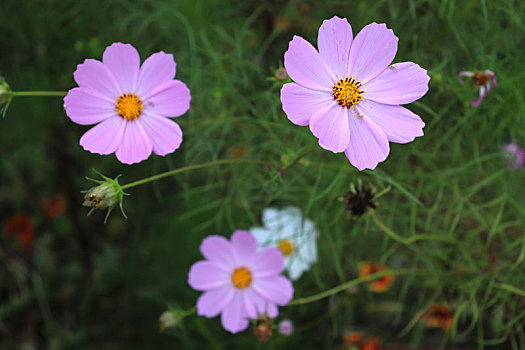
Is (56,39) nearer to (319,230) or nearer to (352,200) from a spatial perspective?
(319,230)

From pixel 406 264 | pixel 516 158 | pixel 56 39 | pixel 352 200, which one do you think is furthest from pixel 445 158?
pixel 56 39

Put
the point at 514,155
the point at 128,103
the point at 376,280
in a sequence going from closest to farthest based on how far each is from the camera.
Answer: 1. the point at 128,103
2. the point at 514,155
3. the point at 376,280

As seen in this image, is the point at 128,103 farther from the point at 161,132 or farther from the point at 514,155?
the point at 514,155

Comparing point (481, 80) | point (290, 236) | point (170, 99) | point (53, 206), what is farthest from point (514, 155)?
point (53, 206)

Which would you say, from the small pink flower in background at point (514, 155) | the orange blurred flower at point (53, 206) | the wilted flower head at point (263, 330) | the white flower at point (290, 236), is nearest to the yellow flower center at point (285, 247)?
the white flower at point (290, 236)

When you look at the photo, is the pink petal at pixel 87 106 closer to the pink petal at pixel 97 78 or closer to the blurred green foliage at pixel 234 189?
the pink petal at pixel 97 78
